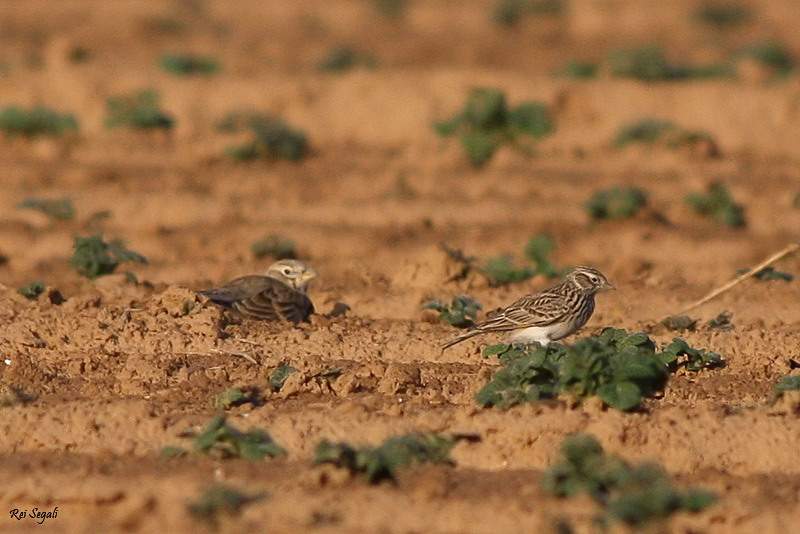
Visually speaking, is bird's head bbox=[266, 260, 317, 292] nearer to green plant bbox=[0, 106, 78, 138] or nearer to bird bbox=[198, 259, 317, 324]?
bird bbox=[198, 259, 317, 324]

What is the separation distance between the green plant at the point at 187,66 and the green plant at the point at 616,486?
14.0 m

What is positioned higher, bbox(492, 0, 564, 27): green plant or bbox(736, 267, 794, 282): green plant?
bbox(736, 267, 794, 282): green plant

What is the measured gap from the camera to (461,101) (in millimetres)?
19594

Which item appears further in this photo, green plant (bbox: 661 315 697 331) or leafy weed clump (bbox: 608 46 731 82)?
leafy weed clump (bbox: 608 46 731 82)

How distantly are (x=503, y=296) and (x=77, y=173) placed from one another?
602 cm

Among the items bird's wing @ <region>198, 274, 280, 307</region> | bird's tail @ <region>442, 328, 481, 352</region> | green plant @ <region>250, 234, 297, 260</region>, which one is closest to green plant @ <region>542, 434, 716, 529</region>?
bird's tail @ <region>442, 328, 481, 352</region>

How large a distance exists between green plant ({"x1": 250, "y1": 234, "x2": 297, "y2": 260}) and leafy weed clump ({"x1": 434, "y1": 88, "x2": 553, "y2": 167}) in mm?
4252

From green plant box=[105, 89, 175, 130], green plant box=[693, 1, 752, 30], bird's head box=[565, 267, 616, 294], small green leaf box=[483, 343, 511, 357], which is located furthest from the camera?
green plant box=[693, 1, 752, 30]

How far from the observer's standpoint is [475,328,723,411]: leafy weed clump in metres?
8.75

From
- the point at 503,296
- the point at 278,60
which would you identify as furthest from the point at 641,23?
the point at 503,296

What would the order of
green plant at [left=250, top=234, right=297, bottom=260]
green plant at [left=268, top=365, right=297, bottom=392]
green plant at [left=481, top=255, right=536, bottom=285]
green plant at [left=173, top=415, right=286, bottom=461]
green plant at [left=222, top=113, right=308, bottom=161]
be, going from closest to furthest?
green plant at [left=173, top=415, right=286, bottom=461], green plant at [left=268, top=365, right=297, bottom=392], green plant at [left=481, top=255, right=536, bottom=285], green plant at [left=250, top=234, right=297, bottom=260], green plant at [left=222, top=113, right=308, bottom=161]

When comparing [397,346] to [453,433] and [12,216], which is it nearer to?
[453,433]

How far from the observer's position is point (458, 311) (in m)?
11.1

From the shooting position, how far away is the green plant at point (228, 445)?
26.7 feet
